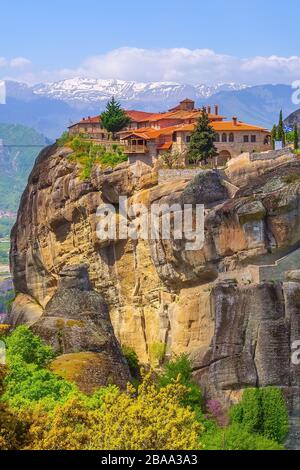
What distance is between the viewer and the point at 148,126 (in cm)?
9038

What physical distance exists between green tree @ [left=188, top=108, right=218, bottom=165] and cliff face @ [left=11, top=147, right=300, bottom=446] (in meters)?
3.70

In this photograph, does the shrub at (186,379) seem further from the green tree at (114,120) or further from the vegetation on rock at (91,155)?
the green tree at (114,120)

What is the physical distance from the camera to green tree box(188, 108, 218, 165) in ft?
247

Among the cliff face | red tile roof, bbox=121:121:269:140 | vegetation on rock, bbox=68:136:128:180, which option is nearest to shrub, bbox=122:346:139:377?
the cliff face

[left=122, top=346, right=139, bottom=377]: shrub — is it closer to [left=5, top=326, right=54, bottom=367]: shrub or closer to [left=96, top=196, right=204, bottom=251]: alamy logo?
[left=96, top=196, right=204, bottom=251]: alamy logo

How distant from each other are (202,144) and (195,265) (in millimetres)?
12878

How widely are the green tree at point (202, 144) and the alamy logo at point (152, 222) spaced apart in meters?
5.46

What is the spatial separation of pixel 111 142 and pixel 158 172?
11.5 m

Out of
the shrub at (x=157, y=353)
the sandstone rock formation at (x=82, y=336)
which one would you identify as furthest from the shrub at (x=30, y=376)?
the shrub at (x=157, y=353)

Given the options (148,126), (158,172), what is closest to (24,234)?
(148,126)

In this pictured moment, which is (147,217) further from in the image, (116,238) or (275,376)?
(275,376)

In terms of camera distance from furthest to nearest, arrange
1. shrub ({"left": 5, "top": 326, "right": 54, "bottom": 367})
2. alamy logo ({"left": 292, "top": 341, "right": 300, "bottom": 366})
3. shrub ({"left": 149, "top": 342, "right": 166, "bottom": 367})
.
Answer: shrub ({"left": 149, "top": 342, "right": 166, "bottom": 367}), shrub ({"left": 5, "top": 326, "right": 54, "bottom": 367}), alamy logo ({"left": 292, "top": 341, "right": 300, "bottom": 366})

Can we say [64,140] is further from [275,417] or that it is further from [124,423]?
[124,423]

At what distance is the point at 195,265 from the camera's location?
65.2 m
